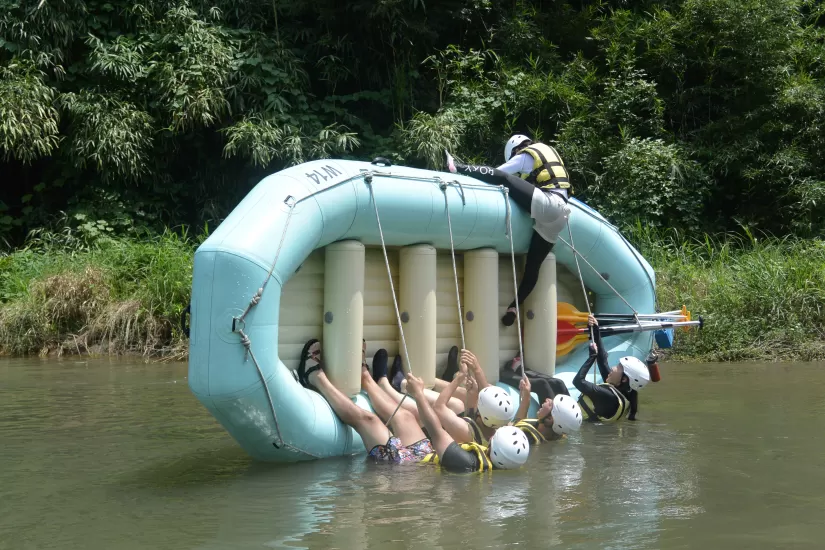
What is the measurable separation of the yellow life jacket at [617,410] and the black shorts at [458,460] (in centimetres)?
173

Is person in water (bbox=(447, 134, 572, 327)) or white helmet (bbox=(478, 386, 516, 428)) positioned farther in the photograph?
person in water (bbox=(447, 134, 572, 327))

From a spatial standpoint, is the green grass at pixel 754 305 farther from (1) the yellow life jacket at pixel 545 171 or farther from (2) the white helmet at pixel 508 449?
(2) the white helmet at pixel 508 449

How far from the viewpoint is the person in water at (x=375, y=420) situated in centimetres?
518

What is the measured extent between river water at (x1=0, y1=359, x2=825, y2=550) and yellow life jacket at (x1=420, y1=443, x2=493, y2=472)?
9 cm

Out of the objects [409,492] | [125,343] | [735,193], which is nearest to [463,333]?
[409,492]

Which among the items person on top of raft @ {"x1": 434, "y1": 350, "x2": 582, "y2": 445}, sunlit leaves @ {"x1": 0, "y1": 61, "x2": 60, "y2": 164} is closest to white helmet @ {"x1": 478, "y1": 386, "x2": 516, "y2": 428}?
person on top of raft @ {"x1": 434, "y1": 350, "x2": 582, "y2": 445}

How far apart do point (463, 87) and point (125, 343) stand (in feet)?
18.3

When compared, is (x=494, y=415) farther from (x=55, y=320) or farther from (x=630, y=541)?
(x=55, y=320)

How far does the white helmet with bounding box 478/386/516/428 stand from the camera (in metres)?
5.33

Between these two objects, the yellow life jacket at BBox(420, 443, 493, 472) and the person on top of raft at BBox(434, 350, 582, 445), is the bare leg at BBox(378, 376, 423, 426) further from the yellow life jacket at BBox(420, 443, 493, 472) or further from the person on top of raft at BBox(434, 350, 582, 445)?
the yellow life jacket at BBox(420, 443, 493, 472)

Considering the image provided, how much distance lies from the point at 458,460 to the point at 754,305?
18.7 ft

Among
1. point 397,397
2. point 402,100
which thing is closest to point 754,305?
point 402,100

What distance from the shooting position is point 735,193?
42.5 ft

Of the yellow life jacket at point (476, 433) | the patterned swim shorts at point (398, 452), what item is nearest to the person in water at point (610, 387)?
the yellow life jacket at point (476, 433)
